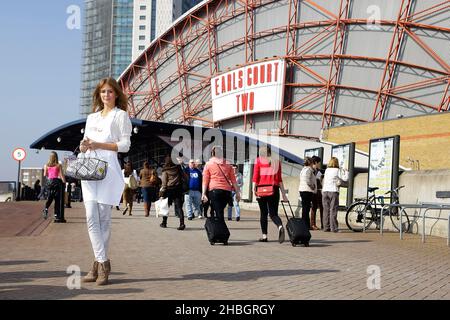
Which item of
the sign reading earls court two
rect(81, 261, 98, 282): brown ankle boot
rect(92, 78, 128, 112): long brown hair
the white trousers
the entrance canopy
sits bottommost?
rect(81, 261, 98, 282): brown ankle boot

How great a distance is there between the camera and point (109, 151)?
5871 millimetres

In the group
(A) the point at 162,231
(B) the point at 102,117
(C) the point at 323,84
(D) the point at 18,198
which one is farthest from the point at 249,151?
(B) the point at 102,117

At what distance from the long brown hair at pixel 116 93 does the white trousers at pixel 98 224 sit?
42.4 inches

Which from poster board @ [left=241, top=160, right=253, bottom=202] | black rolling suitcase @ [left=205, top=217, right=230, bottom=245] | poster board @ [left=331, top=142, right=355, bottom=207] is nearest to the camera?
black rolling suitcase @ [left=205, top=217, right=230, bottom=245]

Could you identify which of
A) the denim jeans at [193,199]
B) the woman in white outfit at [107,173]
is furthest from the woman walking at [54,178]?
the woman in white outfit at [107,173]

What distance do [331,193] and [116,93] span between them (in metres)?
8.77

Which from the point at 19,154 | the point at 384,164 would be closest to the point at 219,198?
the point at 384,164

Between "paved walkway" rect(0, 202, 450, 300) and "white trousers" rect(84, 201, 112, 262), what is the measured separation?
0.37 m

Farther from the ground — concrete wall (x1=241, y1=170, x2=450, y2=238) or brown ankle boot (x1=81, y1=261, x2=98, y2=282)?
concrete wall (x1=241, y1=170, x2=450, y2=238)

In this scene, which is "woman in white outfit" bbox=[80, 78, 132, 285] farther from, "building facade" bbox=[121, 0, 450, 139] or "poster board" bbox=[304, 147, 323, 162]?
"building facade" bbox=[121, 0, 450, 139]

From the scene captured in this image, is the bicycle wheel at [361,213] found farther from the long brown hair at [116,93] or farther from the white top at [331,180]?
the long brown hair at [116,93]

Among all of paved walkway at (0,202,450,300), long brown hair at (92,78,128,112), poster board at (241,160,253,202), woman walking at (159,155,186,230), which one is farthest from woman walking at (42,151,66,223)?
poster board at (241,160,253,202)

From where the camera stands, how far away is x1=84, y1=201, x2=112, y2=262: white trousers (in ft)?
19.0

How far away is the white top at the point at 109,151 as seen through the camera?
579cm
